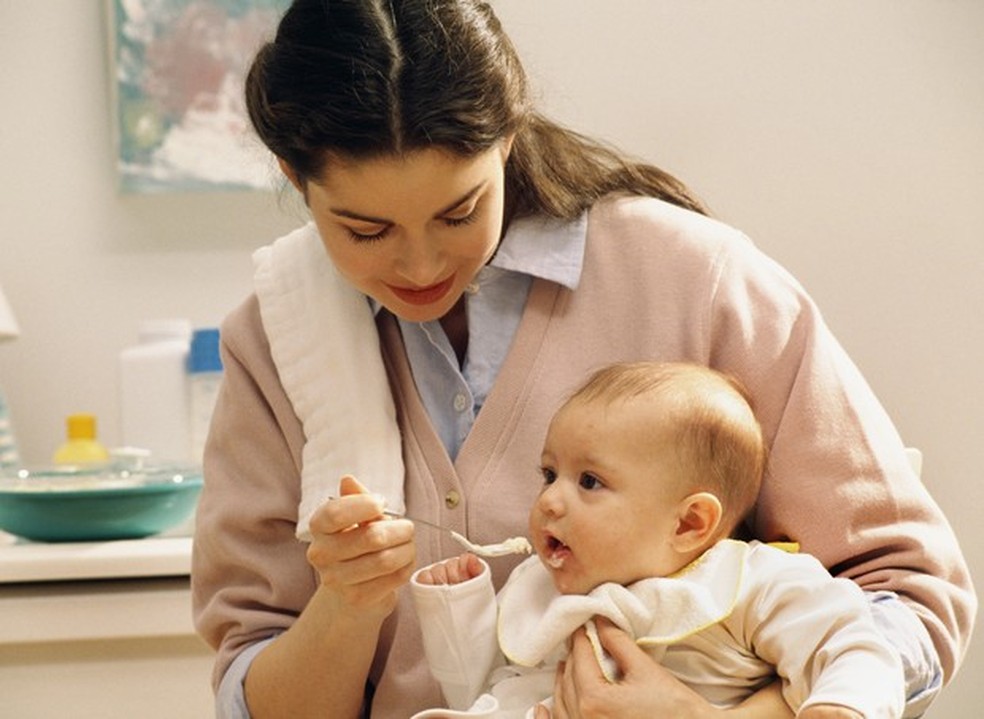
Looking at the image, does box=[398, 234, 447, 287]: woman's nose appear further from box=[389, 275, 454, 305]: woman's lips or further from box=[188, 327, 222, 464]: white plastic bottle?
box=[188, 327, 222, 464]: white plastic bottle

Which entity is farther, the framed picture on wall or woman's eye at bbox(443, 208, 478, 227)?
the framed picture on wall

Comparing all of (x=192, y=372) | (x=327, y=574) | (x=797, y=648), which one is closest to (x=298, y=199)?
(x=192, y=372)

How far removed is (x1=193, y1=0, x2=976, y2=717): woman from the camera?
1.16 m

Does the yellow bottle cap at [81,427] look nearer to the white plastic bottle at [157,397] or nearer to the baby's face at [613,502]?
the white plastic bottle at [157,397]

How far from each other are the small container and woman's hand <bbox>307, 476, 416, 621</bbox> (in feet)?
3.03

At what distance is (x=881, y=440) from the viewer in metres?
1.27

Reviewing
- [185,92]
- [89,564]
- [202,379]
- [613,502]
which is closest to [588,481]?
[613,502]

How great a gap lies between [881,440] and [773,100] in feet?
3.38

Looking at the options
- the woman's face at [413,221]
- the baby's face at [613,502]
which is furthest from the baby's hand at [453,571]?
the woman's face at [413,221]

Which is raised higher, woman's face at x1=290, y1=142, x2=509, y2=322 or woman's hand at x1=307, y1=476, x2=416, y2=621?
woman's face at x1=290, y1=142, x2=509, y2=322

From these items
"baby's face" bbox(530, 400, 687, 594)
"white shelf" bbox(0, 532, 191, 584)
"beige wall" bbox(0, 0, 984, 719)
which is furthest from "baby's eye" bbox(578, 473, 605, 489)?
"beige wall" bbox(0, 0, 984, 719)

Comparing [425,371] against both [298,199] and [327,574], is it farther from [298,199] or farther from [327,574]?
[298,199]

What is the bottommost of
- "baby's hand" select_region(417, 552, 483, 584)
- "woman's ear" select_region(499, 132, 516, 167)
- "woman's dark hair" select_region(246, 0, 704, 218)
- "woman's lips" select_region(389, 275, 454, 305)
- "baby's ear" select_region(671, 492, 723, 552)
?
"baby's hand" select_region(417, 552, 483, 584)

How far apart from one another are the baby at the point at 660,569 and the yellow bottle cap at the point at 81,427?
3.15 ft
